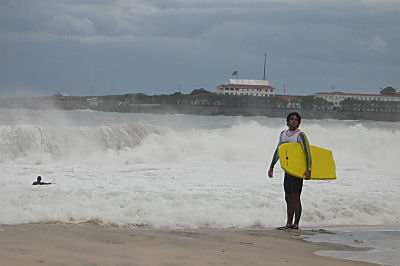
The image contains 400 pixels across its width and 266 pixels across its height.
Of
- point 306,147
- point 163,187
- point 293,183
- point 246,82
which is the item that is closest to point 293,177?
point 293,183

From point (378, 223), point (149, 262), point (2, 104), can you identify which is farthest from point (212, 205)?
point (2, 104)

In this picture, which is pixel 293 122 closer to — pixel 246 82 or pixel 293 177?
pixel 293 177

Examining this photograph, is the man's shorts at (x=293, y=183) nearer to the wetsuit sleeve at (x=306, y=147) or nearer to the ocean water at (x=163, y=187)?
the wetsuit sleeve at (x=306, y=147)

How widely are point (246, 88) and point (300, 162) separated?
462 ft

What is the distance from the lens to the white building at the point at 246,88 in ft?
477

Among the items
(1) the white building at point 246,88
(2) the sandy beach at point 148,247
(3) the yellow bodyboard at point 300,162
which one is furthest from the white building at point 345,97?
(2) the sandy beach at point 148,247

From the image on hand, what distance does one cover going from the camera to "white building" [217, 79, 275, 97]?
477ft

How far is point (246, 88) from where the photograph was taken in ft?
480

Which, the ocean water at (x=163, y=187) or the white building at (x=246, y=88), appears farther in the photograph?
the white building at (x=246, y=88)

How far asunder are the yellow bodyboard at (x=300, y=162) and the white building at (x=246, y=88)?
137540 millimetres

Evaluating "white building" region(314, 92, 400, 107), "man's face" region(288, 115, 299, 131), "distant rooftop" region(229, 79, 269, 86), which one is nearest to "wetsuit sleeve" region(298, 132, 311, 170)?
"man's face" region(288, 115, 299, 131)

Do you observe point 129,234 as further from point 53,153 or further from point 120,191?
point 53,153

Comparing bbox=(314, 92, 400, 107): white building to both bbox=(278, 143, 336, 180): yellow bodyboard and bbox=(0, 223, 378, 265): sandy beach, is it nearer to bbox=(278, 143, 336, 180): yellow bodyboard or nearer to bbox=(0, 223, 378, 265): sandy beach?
bbox=(278, 143, 336, 180): yellow bodyboard

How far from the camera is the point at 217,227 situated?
761cm
